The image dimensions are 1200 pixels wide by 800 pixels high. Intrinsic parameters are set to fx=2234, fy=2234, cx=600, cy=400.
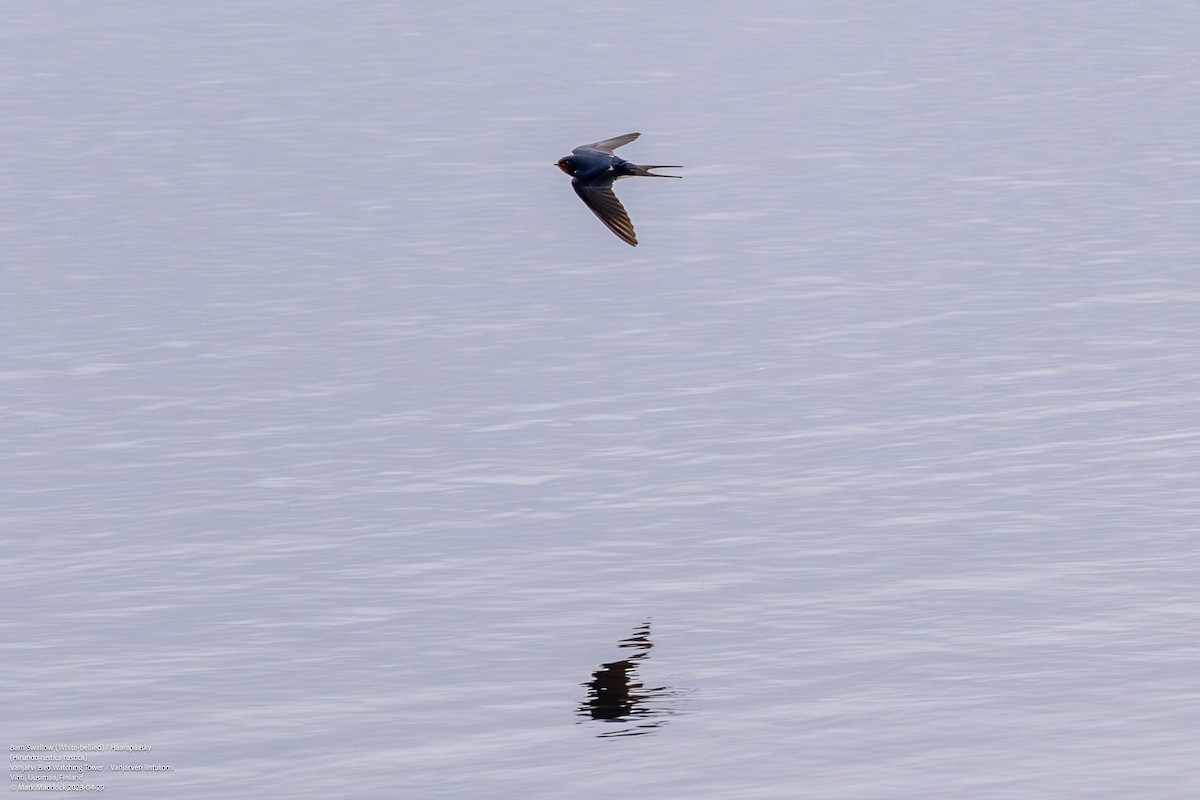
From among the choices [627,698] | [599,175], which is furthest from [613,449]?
[627,698]

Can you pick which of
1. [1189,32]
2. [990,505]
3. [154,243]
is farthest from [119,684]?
[1189,32]

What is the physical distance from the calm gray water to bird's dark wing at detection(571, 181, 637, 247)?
4.47 metres

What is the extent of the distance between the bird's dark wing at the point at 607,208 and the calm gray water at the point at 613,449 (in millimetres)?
4471

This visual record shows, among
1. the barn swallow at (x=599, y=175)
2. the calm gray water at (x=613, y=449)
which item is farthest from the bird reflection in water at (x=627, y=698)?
the barn swallow at (x=599, y=175)

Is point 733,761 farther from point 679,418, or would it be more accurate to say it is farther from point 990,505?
point 679,418

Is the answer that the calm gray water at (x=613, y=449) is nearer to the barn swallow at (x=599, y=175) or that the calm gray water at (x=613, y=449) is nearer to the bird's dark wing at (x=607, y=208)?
the bird's dark wing at (x=607, y=208)

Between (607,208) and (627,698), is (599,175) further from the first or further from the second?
(627,698)

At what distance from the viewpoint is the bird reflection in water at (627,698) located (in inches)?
907

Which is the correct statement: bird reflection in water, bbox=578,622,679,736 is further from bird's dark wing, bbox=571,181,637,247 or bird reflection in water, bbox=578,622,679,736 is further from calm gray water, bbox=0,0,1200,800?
bird's dark wing, bbox=571,181,637,247

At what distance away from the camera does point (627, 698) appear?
23984 millimetres

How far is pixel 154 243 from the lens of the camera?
2041 inches

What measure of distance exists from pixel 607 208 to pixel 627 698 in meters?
6.33

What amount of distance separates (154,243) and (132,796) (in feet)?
102

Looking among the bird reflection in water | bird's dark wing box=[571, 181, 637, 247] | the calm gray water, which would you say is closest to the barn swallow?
bird's dark wing box=[571, 181, 637, 247]
